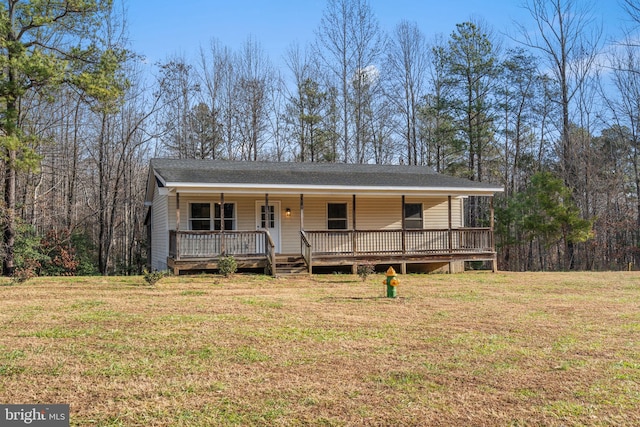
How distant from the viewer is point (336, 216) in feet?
59.0

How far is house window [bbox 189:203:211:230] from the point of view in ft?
53.9

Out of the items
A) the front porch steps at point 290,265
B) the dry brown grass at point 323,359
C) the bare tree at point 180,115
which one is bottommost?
the dry brown grass at point 323,359

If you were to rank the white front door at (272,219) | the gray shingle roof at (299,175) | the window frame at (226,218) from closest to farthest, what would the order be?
the gray shingle roof at (299,175), the window frame at (226,218), the white front door at (272,219)

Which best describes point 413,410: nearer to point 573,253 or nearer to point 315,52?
point 573,253

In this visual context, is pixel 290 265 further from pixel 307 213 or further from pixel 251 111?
pixel 251 111

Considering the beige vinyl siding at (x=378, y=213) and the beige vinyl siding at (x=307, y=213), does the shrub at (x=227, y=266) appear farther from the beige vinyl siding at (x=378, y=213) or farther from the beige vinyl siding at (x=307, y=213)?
the beige vinyl siding at (x=378, y=213)

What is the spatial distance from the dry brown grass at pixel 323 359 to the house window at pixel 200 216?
6.16 m

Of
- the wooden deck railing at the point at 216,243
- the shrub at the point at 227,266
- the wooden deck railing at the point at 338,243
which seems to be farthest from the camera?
the wooden deck railing at the point at 338,243

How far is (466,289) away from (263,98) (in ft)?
68.6

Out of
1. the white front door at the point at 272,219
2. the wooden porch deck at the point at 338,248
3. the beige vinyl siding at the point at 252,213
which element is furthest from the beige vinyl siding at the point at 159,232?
the white front door at the point at 272,219

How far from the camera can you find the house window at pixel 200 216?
16.4 metres

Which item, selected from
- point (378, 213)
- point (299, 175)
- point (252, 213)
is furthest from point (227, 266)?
point (378, 213)

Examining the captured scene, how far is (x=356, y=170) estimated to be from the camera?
67.3ft

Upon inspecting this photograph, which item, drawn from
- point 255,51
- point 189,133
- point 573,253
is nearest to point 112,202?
point 189,133
